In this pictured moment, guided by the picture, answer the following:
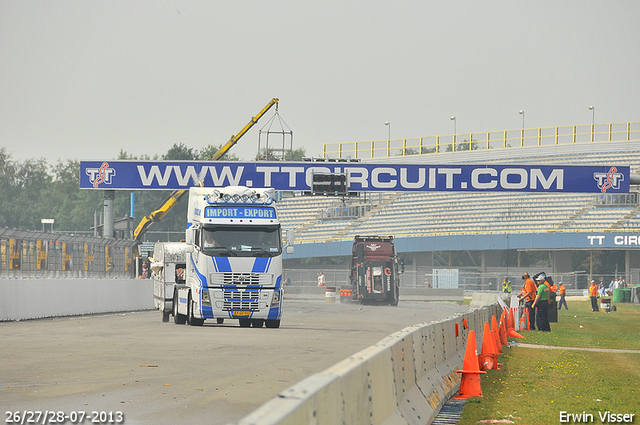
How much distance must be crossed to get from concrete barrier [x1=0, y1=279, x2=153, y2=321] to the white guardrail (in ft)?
48.4

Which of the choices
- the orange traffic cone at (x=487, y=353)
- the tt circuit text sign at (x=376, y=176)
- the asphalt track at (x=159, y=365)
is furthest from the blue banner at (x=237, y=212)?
the tt circuit text sign at (x=376, y=176)

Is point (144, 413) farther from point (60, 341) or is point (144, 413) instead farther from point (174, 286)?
point (174, 286)

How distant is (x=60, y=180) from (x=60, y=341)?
434 feet

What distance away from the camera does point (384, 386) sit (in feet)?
23.8

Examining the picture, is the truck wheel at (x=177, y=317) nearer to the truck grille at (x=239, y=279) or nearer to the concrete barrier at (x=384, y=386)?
the truck grille at (x=239, y=279)

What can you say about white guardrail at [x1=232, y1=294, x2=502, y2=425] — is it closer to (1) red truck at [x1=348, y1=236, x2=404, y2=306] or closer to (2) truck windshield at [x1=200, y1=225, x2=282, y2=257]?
(2) truck windshield at [x1=200, y1=225, x2=282, y2=257]

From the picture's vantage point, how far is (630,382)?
13.4 metres

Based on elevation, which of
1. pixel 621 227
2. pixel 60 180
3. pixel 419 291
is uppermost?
pixel 60 180

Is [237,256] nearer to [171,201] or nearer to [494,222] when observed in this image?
[171,201]

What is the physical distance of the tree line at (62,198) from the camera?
122 metres

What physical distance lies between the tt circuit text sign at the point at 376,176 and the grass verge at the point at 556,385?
69.7 feet

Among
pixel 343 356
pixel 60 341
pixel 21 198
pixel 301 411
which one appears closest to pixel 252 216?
pixel 60 341

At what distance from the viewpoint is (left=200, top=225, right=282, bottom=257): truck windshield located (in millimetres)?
22719

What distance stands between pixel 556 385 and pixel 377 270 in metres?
35.9
